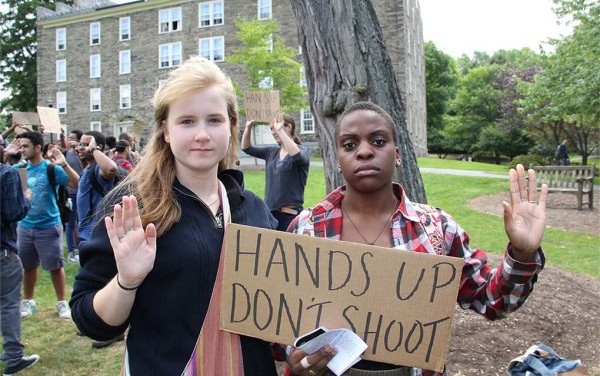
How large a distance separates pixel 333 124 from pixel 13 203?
119 inches

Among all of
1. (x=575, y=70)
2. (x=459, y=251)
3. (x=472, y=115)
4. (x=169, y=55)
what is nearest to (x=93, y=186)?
(x=459, y=251)

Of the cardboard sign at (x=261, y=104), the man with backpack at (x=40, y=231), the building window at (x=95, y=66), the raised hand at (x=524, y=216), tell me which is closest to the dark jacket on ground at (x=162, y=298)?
the raised hand at (x=524, y=216)

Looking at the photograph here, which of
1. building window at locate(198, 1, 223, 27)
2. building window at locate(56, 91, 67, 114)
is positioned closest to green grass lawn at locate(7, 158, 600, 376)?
building window at locate(198, 1, 223, 27)

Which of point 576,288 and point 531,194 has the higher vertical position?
point 531,194

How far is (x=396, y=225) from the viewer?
76.4 inches

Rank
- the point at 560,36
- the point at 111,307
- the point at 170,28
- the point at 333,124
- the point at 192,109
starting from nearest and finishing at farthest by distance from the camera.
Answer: the point at 111,307, the point at 192,109, the point at 333,124, the point at 560,36, the point at 170,28

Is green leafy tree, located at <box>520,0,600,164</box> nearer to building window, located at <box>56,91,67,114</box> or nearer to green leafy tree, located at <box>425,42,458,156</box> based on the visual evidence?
green leafy tree, located at <box>425,42,458,156</box>

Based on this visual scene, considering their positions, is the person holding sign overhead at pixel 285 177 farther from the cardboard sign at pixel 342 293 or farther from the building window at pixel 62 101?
the building window at pixel 62 101

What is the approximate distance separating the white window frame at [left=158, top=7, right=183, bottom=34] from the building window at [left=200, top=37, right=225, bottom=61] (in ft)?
8.40

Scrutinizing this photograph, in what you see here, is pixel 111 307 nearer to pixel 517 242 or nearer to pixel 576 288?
pixel 517 242

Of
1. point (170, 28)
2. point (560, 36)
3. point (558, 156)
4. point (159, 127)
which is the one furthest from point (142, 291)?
point (170, 28)

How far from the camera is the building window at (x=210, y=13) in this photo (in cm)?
3303

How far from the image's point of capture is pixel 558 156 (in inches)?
915

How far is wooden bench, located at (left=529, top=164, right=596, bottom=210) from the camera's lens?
1154cm
